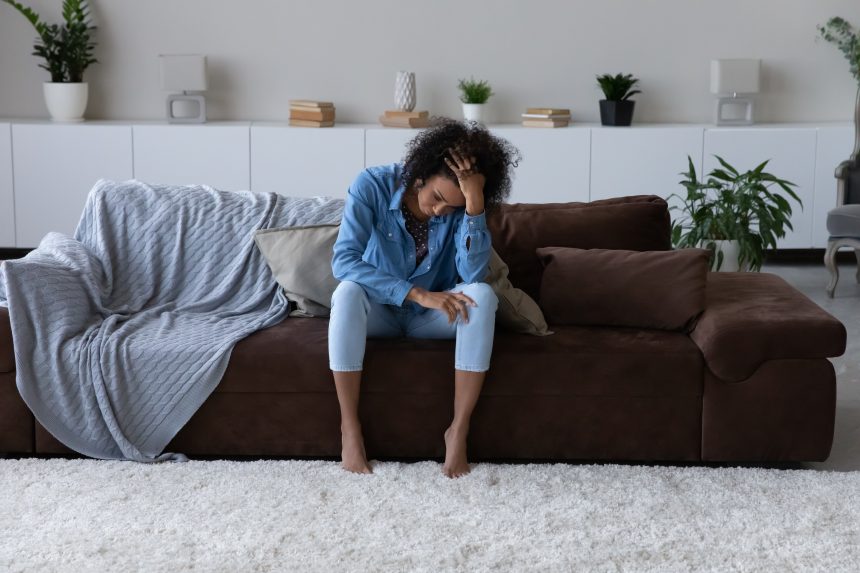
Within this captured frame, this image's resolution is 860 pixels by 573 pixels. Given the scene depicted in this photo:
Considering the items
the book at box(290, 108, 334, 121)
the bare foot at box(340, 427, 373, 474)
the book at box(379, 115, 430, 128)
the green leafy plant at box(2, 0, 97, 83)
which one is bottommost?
the bare foot at box(340, 427, 373, 474)

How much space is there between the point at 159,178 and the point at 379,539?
416cm

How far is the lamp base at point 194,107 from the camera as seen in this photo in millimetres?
6680

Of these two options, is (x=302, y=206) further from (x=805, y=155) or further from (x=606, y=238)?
(x=805, y=155)

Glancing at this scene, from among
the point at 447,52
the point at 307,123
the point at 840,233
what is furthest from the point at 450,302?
the point at 447,52

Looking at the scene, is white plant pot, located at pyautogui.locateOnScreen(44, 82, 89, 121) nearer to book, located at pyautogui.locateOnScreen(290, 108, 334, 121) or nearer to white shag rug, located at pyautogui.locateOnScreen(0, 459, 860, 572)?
book, located at pyautogui.locateOnScreen(290, 108, 334, 121)

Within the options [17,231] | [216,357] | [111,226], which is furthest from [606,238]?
[17,231]

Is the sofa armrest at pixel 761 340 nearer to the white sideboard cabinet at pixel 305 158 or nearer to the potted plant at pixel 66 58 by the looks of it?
the white sideboard cabinet at pixel 305 158

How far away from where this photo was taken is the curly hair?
3.29 meters

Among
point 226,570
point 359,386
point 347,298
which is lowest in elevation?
point 226,570

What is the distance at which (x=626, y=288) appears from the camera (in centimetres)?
353

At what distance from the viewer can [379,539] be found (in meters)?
2.82

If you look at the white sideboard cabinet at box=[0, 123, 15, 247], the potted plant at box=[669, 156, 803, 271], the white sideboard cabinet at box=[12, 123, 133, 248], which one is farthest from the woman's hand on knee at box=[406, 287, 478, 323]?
the white sideboard cabinet at box=[0, 123, 15, 247]

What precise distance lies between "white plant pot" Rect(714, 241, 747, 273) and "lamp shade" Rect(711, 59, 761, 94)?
1704mm

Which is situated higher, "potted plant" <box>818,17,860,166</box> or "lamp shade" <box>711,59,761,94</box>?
"potted plant" <box>818,17,860,166</box>
